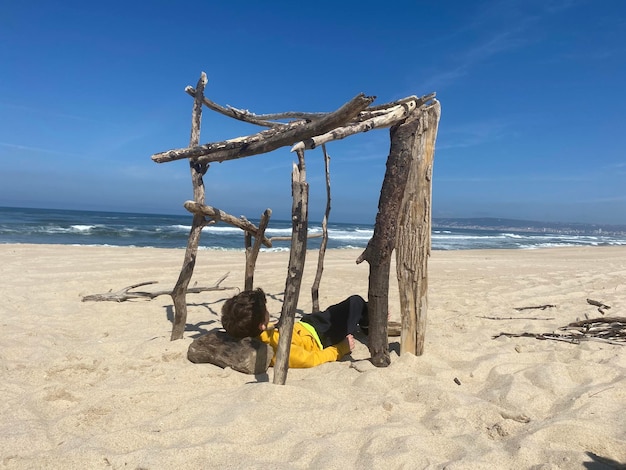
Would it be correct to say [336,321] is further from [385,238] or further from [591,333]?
[591,333]

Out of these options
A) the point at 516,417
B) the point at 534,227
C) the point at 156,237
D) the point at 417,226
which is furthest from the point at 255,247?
the point at 534,227

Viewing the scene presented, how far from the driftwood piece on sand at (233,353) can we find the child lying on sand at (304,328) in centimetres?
9

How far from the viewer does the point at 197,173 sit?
451 cm

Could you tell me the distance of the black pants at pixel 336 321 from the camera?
4.04m

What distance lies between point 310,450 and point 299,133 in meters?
2.23

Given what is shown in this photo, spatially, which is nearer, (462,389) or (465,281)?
(462,389)

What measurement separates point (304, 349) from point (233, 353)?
0.62 metres

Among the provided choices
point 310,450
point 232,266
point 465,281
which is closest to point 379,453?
point 310,450

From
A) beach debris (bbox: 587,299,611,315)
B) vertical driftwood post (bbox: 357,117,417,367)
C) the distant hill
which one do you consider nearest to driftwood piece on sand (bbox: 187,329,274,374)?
vertical driftwood post (bbox: 357,117,417,367)

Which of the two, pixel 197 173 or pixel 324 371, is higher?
pixel 197 173

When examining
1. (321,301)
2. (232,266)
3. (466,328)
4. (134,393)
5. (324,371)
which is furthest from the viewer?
(232,266)

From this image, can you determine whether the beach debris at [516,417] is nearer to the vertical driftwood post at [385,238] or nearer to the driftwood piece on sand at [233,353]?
the vertical driftwood post at [385,238]

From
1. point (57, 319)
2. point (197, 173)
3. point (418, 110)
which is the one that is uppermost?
point (418, 110)

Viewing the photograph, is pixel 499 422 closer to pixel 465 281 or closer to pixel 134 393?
pixel 134 393
